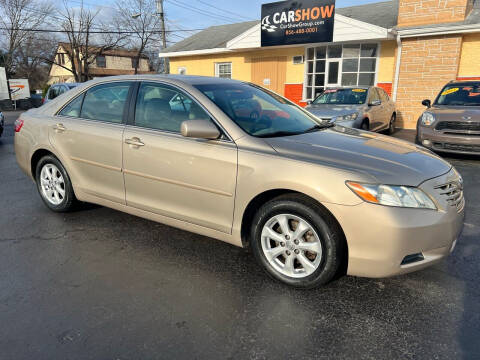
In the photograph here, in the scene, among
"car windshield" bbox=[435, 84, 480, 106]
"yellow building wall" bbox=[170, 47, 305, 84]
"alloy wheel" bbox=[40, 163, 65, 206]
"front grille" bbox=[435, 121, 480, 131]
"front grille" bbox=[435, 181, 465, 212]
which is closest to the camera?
"front grille" bbox=[435, 181, 465, 212]

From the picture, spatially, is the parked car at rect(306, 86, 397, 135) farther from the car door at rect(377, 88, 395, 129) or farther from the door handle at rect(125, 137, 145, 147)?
the door handle at rect(125, 137, 145, 147)

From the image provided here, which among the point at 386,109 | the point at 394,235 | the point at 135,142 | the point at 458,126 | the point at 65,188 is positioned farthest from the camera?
the point at 386,109

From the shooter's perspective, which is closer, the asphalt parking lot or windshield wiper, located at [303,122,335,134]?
the asphalt parking lot

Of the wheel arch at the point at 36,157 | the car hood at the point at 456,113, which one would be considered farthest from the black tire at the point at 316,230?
the car hood at the point at 456,113

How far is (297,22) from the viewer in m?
14.6

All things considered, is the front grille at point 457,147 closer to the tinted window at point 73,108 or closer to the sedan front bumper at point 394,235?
the sedan front bumper at point 394,235

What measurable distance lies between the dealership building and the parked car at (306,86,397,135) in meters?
2.81

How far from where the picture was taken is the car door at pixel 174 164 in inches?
121

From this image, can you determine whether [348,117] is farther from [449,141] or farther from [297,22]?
[297,22]

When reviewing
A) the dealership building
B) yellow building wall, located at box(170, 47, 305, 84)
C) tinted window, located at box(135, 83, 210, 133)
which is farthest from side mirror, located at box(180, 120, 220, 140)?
yellow building wall, located at box(170, 47, 305, 84)

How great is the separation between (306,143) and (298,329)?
1.43 m

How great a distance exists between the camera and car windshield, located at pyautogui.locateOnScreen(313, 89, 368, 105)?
9.45m

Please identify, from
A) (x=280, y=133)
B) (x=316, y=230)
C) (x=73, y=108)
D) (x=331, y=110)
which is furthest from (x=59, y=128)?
(x=331, y=110)

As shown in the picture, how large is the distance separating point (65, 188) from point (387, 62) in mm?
12752
